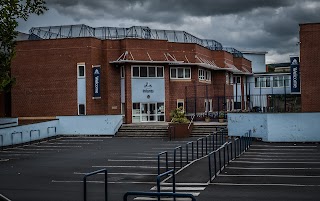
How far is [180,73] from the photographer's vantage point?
149ft

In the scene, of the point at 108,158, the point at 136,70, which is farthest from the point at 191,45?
the point at 108,158

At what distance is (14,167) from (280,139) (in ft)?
58.6

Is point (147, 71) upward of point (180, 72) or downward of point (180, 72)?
downward

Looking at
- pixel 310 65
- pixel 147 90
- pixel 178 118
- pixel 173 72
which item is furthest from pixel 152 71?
pixel 310 65

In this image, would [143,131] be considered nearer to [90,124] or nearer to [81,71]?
[90,124]

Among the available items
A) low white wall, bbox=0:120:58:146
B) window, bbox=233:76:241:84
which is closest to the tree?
low white wall, bbox=0:120:58:146

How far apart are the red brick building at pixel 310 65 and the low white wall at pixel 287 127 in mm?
1953

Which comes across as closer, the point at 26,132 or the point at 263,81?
the point at 26,132

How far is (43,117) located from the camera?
137 feet

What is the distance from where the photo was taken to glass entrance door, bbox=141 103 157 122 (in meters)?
42.5

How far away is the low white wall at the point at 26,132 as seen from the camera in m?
31.0

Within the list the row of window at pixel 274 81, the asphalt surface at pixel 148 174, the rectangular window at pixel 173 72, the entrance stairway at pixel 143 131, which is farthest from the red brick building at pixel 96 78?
the row of window at pixel 274 81

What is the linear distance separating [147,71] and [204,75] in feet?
30.5

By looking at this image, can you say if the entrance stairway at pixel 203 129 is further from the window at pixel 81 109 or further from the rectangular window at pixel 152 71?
the window at pixel 81 109
